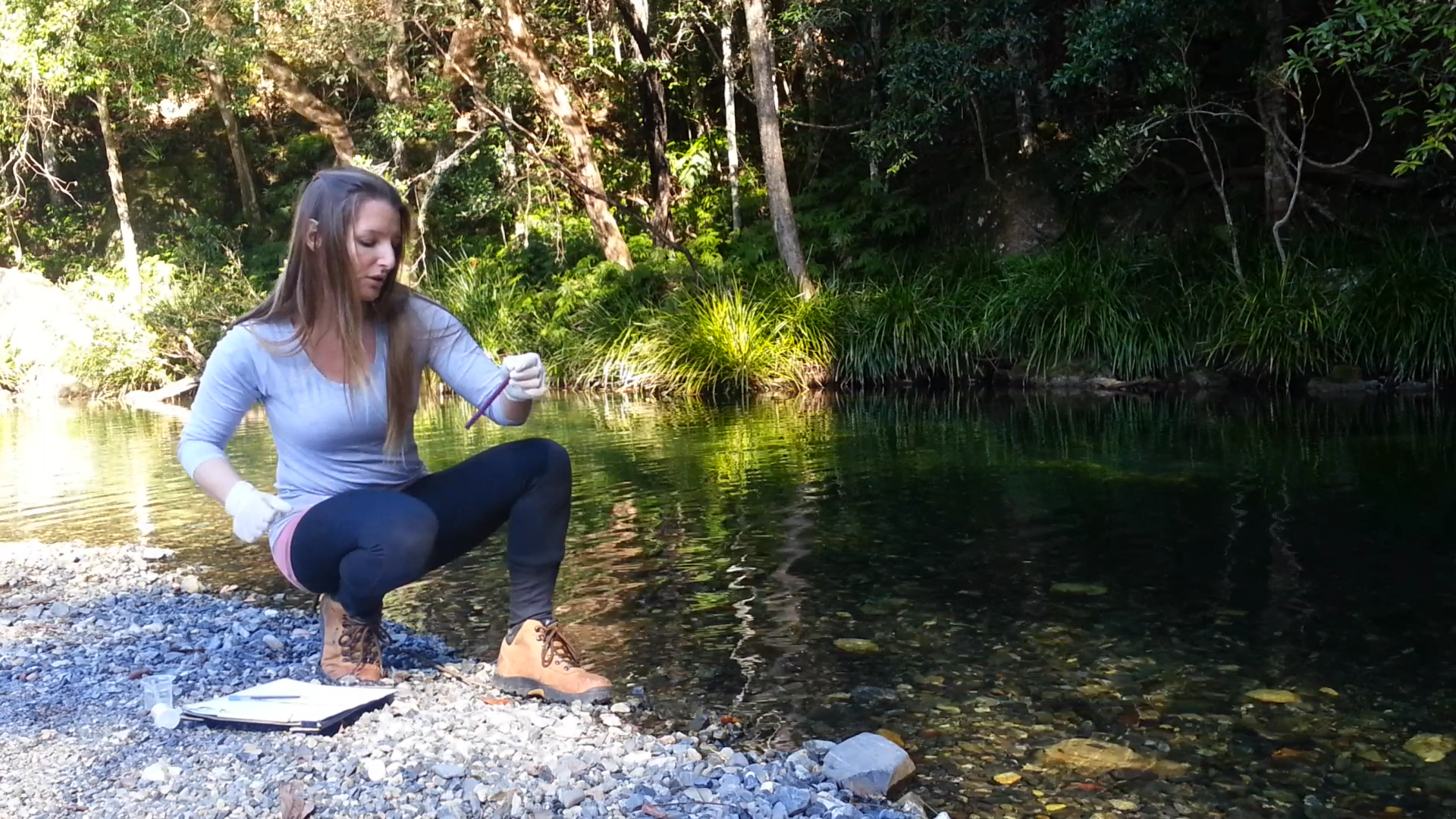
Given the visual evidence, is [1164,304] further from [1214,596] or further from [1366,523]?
[1214,596]

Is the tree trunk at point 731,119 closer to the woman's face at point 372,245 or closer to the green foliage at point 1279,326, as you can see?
the green foliage at point 1279,326

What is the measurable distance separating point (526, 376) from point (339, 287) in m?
0.51

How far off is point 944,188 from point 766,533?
453 inches

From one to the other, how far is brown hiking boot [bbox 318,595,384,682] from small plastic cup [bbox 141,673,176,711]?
41 centimetres

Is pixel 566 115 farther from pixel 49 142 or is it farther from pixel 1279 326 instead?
pixel 49 142

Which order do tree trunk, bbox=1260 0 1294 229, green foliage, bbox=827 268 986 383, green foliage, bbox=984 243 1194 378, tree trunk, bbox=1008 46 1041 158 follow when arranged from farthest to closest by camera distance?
1. tree trunk, bbox=1008 46 1041 158
2. green foliage, bbox=827 268 986 383
3. green foliage, bbox=984 243 1194 378
4. tree trunk, bbox=1260 0 1294 229

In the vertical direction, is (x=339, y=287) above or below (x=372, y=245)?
below

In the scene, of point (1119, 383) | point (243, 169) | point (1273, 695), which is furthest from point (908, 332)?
point (243, 169)

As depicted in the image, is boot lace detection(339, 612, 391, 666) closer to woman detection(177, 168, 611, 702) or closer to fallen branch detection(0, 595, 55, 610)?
woman detection(177, 168, 611, 702)

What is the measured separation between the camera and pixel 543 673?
3432 mm

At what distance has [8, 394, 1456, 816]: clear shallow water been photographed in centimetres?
330

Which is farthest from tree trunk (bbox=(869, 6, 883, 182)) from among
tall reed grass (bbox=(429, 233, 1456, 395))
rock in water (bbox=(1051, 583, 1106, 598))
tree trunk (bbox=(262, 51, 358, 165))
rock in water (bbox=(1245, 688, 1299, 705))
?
rock in water (bbox=(1245, 688, 1299, 705))

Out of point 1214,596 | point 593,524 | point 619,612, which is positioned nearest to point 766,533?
point 593,524

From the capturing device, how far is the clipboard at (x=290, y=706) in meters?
2.95
